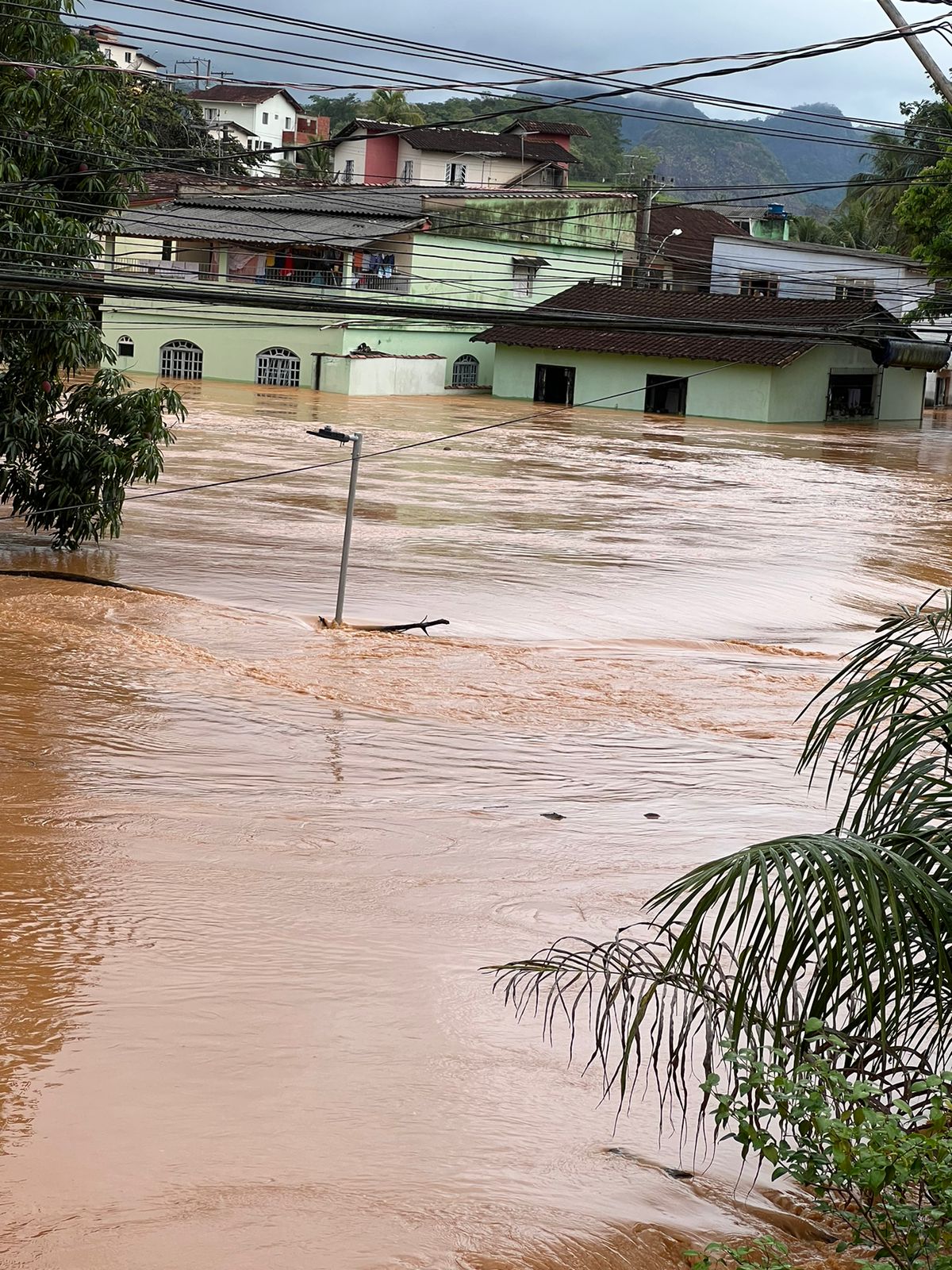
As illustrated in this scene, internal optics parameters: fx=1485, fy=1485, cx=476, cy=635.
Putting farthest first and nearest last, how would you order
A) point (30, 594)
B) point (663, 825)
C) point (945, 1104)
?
point (30, 594), point (663, 825), point (945, 1104)

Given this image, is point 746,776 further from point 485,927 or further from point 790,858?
point 790,858

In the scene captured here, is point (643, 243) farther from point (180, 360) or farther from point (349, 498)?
point (349, 498)

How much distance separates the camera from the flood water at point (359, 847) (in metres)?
5.21

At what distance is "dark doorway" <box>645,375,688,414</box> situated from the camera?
47125 mm

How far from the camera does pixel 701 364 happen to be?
46250 millimetres

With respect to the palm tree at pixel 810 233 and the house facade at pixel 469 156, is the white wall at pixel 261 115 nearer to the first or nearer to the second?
the house facade at pixel 469 156

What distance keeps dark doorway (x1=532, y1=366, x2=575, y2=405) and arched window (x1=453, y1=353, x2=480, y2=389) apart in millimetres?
3137

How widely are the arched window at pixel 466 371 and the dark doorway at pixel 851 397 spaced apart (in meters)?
11.9

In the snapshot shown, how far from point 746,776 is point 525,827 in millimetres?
2377

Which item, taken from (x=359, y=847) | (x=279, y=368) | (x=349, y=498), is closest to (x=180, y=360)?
(x=279, y=368)

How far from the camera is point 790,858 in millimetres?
3676

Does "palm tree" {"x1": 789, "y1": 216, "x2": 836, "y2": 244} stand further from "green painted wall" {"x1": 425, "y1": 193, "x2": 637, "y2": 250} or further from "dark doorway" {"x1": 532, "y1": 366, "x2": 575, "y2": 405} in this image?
"dark doorway" {"x1": 532, "y1": 366, "x2": 575, "y2": 405}

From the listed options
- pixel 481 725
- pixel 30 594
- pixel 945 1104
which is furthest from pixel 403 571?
A: pixel 945 1104

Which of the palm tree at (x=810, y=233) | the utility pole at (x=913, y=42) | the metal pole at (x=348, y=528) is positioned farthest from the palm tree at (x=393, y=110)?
the utility pole at (x=913, y=42)
